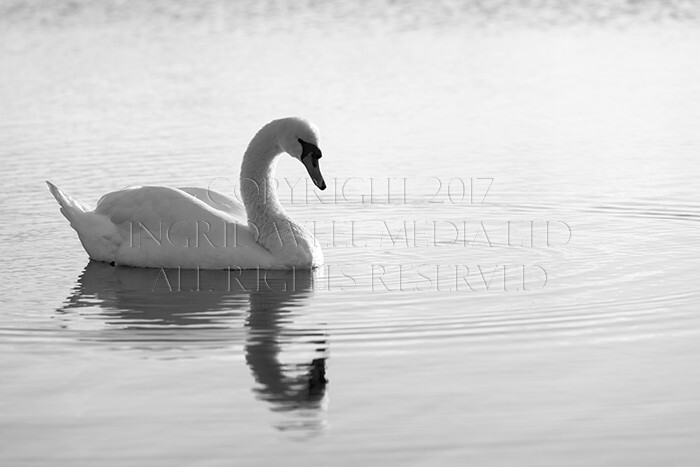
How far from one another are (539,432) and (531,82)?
1545cm

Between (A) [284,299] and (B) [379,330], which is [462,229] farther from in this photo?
(B) [379,330]

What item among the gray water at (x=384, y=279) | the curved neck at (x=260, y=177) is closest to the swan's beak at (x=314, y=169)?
the curved neck at (x=260, y=177)

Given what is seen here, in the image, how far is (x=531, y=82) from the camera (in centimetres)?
2109

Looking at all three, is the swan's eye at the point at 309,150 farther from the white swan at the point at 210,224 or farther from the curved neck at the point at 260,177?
the curved neck at the point at 260,177

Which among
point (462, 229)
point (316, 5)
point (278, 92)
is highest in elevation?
point (316, 5)

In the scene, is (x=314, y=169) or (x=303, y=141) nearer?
(x=314, y=169)

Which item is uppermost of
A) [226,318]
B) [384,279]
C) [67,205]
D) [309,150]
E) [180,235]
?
[309,150]

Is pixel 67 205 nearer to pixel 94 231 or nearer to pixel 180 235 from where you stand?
pixel 94 231

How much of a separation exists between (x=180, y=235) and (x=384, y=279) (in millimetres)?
1791

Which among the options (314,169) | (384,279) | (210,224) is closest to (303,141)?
(314,169)

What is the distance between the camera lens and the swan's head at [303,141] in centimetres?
1074

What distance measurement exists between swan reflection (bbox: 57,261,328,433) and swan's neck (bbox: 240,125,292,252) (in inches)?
15.7

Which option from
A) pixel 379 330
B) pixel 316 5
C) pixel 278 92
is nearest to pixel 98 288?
pixel 379 330

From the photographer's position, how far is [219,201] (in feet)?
37.5
